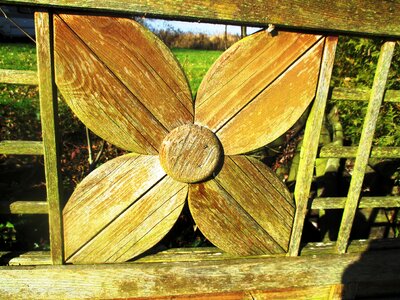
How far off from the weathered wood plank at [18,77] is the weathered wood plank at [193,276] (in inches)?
36.2

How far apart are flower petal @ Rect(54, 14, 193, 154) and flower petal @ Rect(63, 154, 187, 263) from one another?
0.46 feet

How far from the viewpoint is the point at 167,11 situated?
4.92 feet

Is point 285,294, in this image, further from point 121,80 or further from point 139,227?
point 121,80

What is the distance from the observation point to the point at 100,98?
5.20 feet

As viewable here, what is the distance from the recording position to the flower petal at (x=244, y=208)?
5.91ft

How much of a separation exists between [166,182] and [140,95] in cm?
44

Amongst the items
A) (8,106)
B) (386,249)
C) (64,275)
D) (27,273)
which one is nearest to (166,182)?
(64,275)

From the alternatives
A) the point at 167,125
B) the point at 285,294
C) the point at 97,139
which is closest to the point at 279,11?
the point at 167,125

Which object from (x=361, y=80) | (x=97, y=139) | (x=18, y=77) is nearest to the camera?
(x=18, y=77)

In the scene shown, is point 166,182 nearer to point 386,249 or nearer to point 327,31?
point 327,31

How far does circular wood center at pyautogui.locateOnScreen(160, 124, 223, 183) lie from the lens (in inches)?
65.7

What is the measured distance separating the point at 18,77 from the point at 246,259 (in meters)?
1.45

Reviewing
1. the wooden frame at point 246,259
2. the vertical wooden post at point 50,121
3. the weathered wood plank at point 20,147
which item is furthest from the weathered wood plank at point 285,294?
the weathered wood plank at point 20,147

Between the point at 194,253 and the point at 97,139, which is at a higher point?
the point at 97,139
